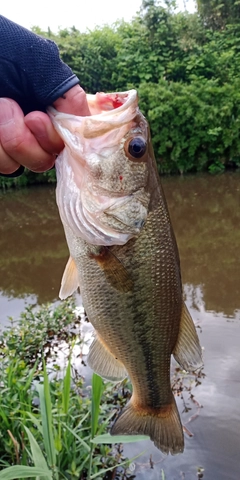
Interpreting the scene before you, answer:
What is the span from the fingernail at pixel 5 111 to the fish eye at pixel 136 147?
397mm

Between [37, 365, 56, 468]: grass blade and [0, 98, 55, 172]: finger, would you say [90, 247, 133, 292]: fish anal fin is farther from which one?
[37, 365, 56, 468]: grass blade

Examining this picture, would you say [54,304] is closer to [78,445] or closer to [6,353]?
[6,353]

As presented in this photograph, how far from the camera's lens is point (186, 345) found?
1.83 meters

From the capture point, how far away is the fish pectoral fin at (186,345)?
1807mm

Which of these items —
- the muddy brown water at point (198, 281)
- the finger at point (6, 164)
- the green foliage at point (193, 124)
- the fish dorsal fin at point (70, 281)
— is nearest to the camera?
the finger at point (6, 164)

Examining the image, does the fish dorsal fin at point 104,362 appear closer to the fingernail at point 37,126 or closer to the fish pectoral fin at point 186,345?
the fish pectoral fin at point 186,345

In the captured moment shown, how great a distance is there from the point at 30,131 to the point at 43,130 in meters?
0.04

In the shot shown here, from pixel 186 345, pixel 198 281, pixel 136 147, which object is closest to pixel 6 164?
pixel 136 147

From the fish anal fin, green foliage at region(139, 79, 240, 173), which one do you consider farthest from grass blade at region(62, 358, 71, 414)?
green foliage at region(139, 79, 240, 173)

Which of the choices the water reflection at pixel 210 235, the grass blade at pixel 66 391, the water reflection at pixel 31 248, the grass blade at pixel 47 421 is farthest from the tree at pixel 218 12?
the grass blade at pixel 47 421

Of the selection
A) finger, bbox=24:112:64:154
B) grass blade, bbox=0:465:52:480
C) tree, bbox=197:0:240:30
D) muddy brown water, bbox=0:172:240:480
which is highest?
tree, bbox=197:0:240:30

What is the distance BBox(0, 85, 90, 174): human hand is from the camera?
1.41 meters

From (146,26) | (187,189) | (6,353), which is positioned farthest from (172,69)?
(6,353)

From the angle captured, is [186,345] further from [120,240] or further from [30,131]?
[30,131]
